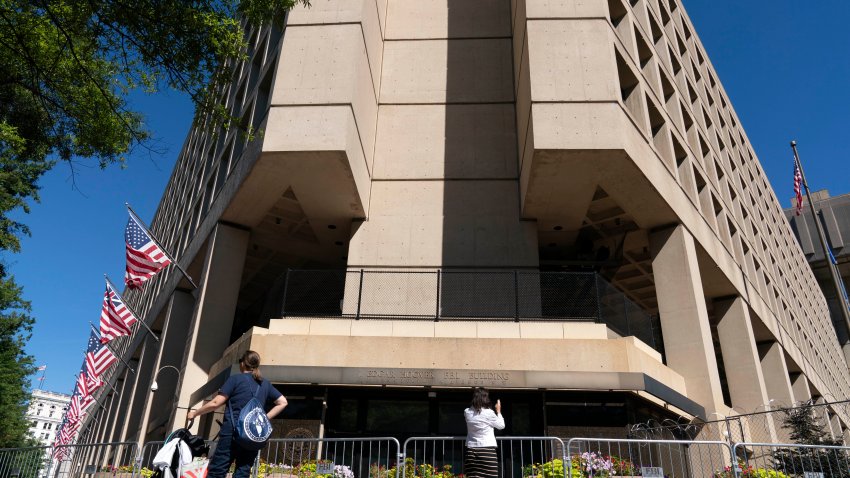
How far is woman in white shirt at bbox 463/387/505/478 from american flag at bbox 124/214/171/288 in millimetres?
13486

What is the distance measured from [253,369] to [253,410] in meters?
0.53

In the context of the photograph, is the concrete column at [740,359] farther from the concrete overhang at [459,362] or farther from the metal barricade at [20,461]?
the metal barricade at [20,461]

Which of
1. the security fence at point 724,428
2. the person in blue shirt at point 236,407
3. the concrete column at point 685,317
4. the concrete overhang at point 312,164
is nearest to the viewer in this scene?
the person in blue shirt at point 236,407

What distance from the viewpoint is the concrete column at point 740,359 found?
21.8 metres

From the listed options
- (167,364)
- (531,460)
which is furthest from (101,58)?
(167,364)

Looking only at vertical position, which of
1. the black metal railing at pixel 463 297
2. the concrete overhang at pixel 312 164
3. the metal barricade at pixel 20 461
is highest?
the concrete overhang at pixel 312 164

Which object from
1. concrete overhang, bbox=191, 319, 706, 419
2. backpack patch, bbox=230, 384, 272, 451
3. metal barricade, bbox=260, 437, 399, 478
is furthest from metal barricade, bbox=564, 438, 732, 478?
backpack patch, bbox=230, 384, 272, 451

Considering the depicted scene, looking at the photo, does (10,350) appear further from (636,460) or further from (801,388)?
(801,388)

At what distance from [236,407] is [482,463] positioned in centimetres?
350

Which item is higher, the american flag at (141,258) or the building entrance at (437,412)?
the american flag at (141,258)

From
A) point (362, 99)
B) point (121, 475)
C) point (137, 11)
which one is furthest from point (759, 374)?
point (137, 11)

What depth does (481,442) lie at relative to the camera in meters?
8.08

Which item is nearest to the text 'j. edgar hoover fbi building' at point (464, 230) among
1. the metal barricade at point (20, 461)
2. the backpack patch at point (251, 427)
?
the metal barricade at point (20, 461)

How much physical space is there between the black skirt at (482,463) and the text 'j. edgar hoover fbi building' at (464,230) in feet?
19.1
